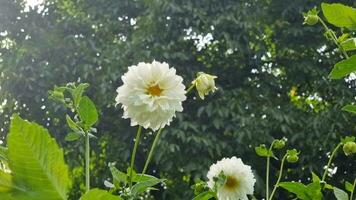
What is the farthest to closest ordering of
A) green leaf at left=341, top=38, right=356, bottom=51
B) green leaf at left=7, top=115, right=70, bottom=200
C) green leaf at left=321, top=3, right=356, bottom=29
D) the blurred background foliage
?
the blurred background foliage
green leaf at left=341, top=38, right=356, bottom=51
green leaf at left=321, top=3, right=356, bottom=29
green leaf at left=7, top=115, right=70, bottom=200

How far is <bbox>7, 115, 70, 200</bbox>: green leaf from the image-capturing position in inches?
15.1

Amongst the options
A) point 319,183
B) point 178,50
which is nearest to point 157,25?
point 178,50

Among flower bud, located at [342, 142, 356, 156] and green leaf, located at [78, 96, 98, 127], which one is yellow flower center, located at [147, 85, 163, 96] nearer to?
green leaf, located at [78, 96, 98, 127]

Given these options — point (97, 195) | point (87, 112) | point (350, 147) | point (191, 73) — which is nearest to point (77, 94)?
point (87, 112)

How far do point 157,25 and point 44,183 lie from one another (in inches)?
144

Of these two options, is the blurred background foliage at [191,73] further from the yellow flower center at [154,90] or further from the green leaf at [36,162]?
the green leaf at [36,162]

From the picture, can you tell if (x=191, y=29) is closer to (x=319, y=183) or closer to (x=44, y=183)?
(x=319, y=183)

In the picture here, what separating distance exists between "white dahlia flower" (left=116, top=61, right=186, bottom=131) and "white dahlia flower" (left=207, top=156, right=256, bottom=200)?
172 mm

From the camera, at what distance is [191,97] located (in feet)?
13.0

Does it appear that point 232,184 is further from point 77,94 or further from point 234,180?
point 77,94

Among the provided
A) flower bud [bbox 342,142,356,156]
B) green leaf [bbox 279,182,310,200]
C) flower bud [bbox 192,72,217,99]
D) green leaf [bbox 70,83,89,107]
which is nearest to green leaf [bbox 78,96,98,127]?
green leaf [bbox 70,83,89,107]

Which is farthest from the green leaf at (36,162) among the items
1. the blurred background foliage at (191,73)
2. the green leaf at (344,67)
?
the blurred background foliage at (191,73)

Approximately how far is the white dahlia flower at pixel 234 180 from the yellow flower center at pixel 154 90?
0.18 metres

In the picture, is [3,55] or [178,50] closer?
[178,50]
